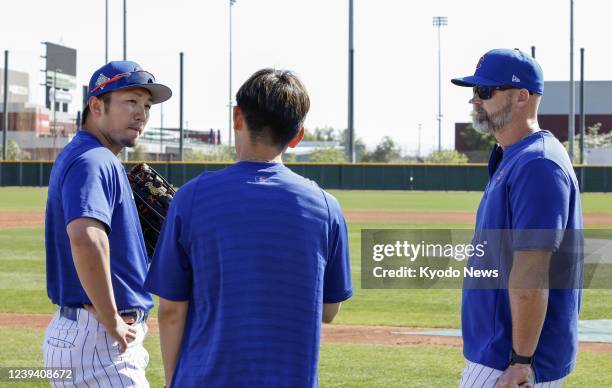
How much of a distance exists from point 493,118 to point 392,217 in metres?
25.6

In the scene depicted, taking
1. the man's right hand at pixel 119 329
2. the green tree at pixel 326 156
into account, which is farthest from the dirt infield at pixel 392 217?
the green tree at pixel 326 156

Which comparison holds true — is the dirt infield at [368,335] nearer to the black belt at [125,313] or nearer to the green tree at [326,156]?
the black belt at [125,313]

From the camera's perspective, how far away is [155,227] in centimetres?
408

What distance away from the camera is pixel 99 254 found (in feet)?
11.7

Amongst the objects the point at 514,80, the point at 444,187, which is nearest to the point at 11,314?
the point at 514,80

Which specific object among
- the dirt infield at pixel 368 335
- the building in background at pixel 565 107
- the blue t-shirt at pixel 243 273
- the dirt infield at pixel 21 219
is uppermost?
the building in background at pixel 565 107

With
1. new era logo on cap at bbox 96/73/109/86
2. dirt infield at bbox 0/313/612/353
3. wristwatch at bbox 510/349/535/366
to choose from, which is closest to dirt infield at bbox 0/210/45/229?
dirt infield at bbox 0/313/612/353

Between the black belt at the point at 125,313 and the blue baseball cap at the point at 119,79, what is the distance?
822mm

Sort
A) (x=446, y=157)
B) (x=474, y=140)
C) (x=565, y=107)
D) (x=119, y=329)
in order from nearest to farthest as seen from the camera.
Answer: (x=119, y=329), (x=446, y=157), (x=565, y=107), (x=474, y=140)

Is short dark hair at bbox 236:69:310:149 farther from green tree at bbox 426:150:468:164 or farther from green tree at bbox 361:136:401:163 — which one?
green tree at bbox 361:136:401:163

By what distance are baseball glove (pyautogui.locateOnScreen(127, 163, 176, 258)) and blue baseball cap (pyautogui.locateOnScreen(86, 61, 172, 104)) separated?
0.33 m

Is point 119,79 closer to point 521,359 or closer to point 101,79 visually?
point 101,79

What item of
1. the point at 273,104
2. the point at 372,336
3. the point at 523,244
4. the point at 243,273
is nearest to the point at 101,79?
the point at 273,104

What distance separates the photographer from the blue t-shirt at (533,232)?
10.8 ft
